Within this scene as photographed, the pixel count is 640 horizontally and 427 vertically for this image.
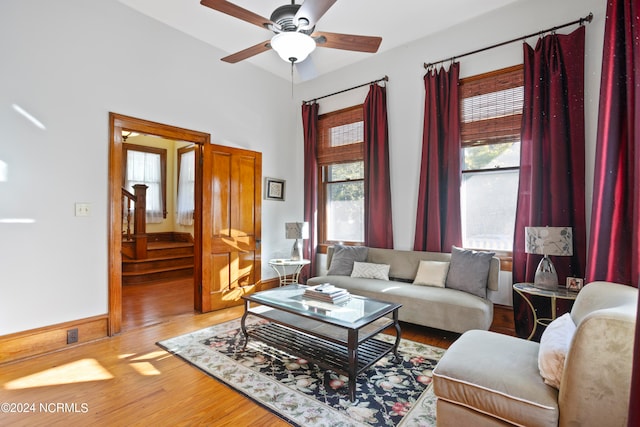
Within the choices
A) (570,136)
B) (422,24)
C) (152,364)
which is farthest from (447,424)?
(422,24)

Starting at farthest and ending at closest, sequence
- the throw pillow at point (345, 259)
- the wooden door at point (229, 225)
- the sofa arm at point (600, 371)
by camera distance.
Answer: the throw pillow at point (345, 259) → the wooden door at point (229, 225) → the sofa arm at point (600, 371)

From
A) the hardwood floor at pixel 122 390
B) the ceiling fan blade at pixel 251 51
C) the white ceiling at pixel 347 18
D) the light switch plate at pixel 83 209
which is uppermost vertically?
the white ceiling at pixel 347 18

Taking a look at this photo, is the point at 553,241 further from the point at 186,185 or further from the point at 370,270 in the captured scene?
the point at 186,185

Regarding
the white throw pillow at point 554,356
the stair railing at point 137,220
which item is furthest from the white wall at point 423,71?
the stair railing at point 137,220

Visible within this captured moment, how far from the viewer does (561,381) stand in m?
1.37

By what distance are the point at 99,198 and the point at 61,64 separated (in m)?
1.27

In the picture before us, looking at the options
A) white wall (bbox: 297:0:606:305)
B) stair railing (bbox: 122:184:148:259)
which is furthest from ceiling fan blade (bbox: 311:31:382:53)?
stair railing (bbox: 122:184:148:259)

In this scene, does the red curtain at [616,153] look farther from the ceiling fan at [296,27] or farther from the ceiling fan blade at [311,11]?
the ceiling fan blade at [311,11]

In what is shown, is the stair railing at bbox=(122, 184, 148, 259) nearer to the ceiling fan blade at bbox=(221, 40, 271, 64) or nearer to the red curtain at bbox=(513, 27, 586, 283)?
the ceiling fan blade at bbox=(221, 40, 271, 64)

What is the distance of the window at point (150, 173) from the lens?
702 cm

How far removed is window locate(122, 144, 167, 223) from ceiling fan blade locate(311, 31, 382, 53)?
595cm

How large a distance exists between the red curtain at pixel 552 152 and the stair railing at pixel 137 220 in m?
5.80

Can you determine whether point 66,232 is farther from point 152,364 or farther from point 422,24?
point 422,24

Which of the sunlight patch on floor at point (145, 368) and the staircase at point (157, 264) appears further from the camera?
the staircase at point (157, 264)
